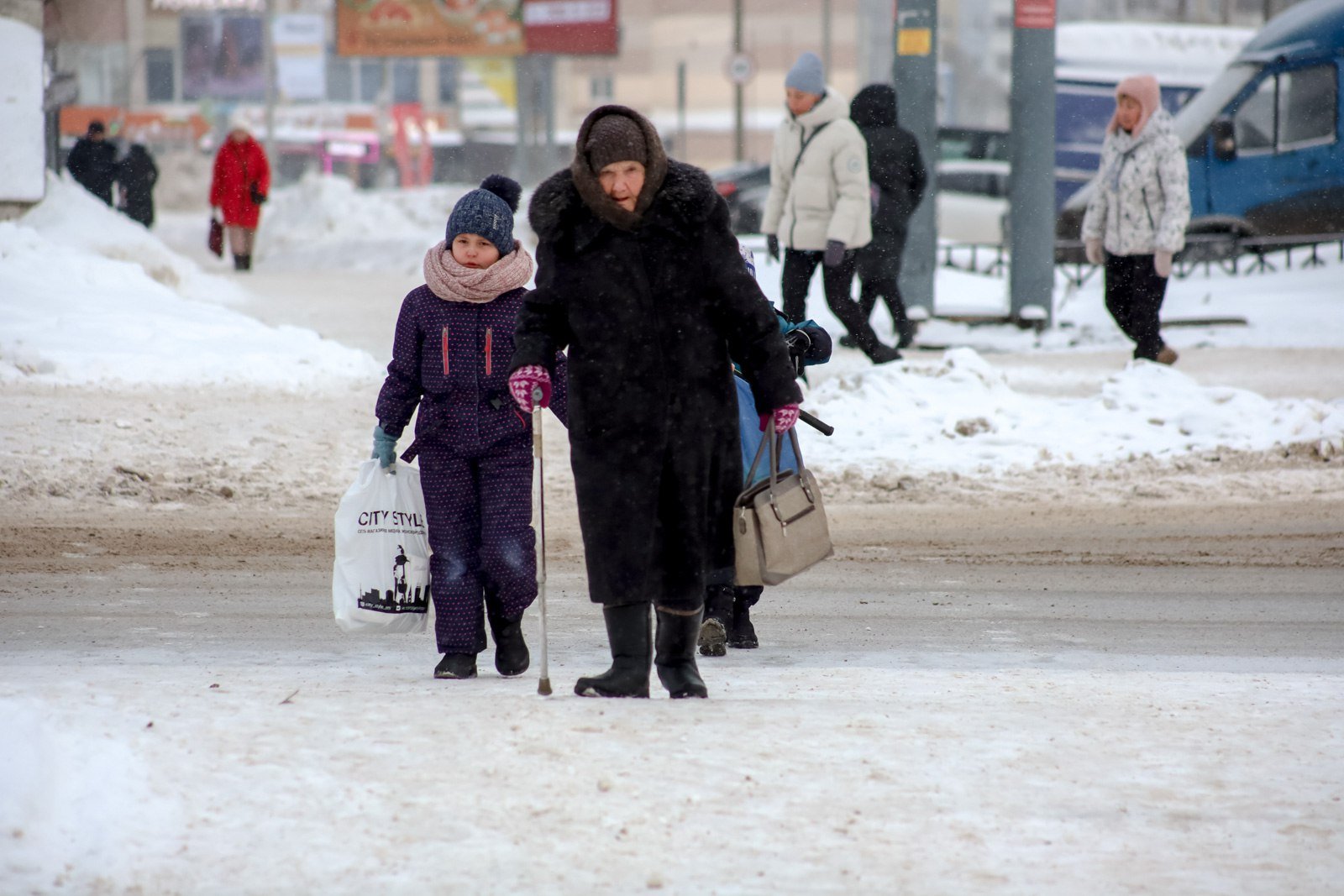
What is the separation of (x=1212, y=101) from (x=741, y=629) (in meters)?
14.5

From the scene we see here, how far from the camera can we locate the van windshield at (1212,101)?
17.8 meters

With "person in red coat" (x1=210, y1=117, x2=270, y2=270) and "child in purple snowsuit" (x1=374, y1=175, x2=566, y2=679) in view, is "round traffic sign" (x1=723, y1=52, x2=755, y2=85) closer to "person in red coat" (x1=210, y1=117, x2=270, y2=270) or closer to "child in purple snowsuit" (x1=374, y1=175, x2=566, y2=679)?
"person in red coat" (x1=210, y1=117, x2=270, y2=270)

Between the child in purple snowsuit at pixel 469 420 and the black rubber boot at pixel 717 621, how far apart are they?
2.15 ft

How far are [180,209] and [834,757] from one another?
55.0 meters

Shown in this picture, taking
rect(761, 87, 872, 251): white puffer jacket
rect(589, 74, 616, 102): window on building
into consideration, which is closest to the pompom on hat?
rect(761, 87, 872, 251): white puffer jacket

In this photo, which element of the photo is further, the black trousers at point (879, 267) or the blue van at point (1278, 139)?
the blue van at point (1278, 139)

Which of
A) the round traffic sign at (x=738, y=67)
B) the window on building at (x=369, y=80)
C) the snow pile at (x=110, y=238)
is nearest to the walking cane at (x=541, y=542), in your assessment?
the snow pile at (x=110, y=238)

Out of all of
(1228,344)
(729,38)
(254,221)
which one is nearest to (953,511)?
(1228,344)

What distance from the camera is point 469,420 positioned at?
469cm

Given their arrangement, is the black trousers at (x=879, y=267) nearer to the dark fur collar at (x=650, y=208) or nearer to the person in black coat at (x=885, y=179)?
the person in black coat at (x=885, y=179)

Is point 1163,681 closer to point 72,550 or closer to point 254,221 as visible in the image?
point 72,550

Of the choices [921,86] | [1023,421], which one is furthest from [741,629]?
[921,86]

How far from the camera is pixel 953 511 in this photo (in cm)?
774

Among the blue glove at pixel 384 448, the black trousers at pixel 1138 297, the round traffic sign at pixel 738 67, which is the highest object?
the round traffic sign at pixel 738 67
